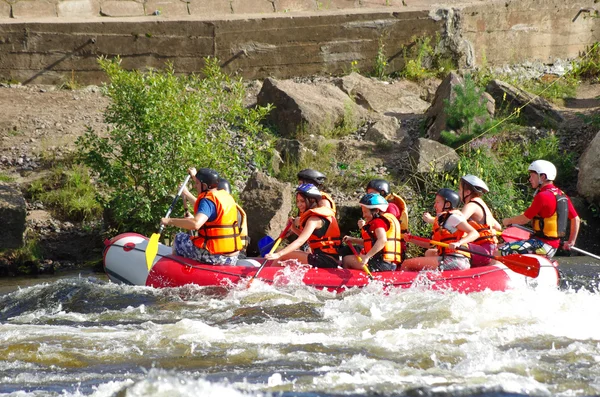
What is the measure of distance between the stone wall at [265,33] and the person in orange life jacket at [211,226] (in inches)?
255

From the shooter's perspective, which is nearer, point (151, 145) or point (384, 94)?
point (151, 145)

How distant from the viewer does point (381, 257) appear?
9.20 m

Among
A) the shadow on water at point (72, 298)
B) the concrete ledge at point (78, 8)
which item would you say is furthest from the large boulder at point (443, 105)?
the concrete ledge at point (78, 8)

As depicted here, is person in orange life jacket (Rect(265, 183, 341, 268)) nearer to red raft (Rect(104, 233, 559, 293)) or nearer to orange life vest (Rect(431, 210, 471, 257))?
red raft (Rect(104, 233, 559, 293))

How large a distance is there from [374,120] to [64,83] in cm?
536

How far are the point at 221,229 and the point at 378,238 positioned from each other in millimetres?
1682

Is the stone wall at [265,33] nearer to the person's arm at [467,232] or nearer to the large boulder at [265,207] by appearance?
the large boulder at [265,207]

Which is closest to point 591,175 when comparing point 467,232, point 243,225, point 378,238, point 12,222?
point 467,232

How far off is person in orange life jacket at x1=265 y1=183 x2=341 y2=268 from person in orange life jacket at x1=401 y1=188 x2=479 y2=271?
31.2 inches

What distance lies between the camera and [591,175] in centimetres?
1232

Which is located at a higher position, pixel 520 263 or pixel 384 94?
pixel 384 94

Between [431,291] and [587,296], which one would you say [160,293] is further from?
[587,296]

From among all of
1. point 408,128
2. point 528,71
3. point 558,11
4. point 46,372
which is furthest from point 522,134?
point 46,372

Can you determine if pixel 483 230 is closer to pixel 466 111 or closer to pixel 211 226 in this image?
pixel 211 226
